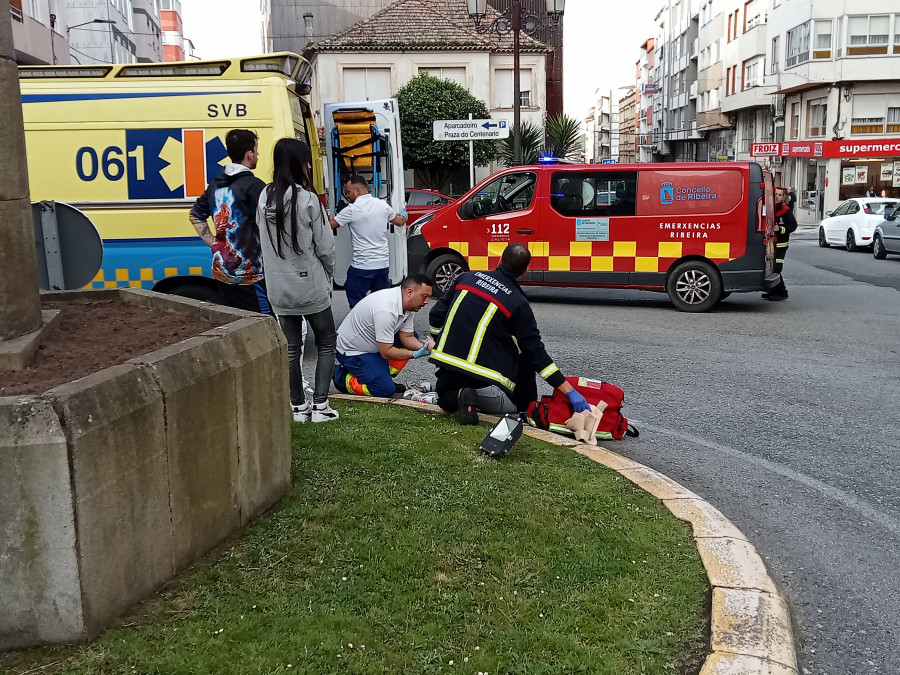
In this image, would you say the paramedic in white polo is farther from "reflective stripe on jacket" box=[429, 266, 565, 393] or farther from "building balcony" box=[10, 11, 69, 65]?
"building balcony" box=[10, 11, 69, 65]

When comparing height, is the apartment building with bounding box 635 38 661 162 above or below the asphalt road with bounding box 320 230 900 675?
above

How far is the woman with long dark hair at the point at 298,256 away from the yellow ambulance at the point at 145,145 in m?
2.31

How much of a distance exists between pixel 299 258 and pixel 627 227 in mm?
7669

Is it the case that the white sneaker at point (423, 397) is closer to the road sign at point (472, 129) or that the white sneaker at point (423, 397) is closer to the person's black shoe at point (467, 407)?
the person's black shoe at point (467, 407)

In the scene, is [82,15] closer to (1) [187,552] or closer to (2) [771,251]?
(2) [771,251]

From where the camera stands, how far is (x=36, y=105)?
7363 millimetres

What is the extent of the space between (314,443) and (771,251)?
29.6 ft

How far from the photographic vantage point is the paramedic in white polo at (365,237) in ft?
27.4

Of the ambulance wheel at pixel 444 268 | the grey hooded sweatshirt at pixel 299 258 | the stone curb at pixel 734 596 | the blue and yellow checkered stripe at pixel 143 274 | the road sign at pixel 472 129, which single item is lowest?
the stone curb at pixel 734 596

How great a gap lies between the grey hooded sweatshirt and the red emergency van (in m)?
7.33

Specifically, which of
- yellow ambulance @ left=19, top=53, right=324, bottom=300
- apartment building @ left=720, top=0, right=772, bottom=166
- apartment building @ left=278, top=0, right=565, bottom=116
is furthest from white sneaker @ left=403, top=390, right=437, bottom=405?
apartment building @ left=720, top=0, right=772, bottom=166

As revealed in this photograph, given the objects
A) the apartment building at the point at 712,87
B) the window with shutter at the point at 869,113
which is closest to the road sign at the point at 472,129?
the window with shutter at the point at 869,113

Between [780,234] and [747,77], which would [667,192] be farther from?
[747,77]

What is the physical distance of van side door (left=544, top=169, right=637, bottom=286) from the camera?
1209cm
